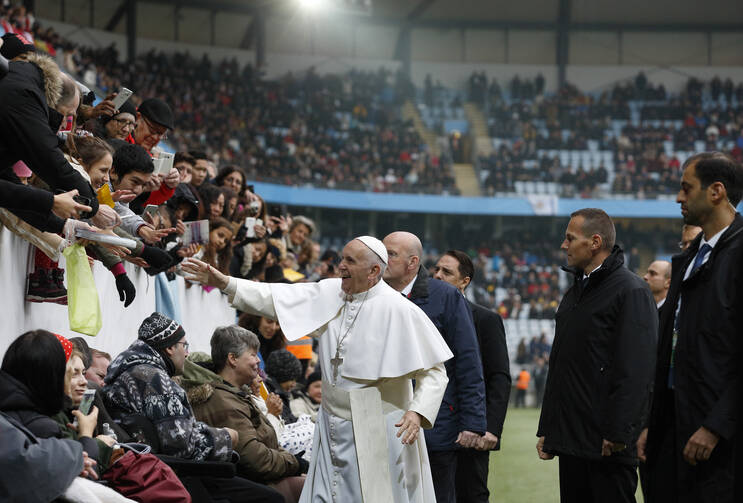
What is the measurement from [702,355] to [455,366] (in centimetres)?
209

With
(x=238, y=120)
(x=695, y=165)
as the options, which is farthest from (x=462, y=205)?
(x=695, y=165)

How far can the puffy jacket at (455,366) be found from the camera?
5633mm

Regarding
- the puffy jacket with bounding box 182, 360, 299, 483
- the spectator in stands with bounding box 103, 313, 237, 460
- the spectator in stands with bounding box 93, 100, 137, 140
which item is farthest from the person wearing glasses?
the spectator in stands with bounding box 103, 313, 237, 460

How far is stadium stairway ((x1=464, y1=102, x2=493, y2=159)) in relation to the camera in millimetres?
39656

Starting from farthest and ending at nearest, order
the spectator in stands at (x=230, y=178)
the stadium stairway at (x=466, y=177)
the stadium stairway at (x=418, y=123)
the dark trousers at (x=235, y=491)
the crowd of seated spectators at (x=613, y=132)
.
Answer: the stadium stairway at (x=418, y=123)
the stadium stairway at (x=466, y=177)
the crowd of seated spectators at (x=613, y=132)
the spectator in stands at (x=230, y=178)
the dark trousers at (x=235, y=491)

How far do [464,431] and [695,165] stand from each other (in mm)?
2250

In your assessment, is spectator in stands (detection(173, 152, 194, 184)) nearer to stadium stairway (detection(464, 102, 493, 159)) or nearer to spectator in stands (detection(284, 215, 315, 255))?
spectator in stands (detection(284, 215, 315, 255))

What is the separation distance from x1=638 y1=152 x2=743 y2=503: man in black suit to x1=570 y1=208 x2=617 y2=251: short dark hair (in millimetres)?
823

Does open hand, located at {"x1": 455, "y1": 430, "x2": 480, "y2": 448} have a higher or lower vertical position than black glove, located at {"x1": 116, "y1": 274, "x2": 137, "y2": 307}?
lower

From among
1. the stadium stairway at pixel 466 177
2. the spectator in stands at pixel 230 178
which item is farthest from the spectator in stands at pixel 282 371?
the stadium stairway at pixel 466 177

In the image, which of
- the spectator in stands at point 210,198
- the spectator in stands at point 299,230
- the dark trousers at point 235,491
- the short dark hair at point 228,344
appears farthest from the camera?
the spectator in stands at point 299,230

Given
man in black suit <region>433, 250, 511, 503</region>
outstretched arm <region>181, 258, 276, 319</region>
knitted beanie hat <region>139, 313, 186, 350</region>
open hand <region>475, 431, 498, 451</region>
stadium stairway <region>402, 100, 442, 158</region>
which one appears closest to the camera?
outstretched arm <region>181, 258, 276, 319</region>

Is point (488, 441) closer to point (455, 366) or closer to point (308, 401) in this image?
point (455, 366)

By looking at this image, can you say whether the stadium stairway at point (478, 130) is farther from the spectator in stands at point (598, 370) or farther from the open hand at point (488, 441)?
the spectator in stands at point (598, 370)
